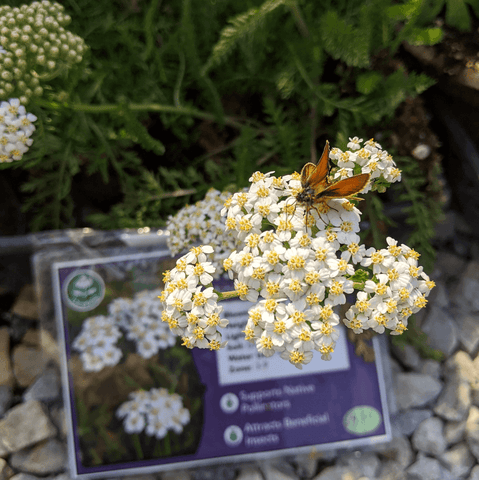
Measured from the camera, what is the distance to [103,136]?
2.35 metres

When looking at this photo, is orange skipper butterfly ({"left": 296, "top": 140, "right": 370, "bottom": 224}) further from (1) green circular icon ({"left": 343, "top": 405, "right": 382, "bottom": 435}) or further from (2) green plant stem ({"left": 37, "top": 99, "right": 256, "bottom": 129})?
(1) green circular icon ({"left": 343, "top": 405, "right": 382, "bottom": 435})

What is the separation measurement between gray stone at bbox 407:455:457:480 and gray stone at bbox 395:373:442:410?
348mm

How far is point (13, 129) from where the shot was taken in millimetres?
1866

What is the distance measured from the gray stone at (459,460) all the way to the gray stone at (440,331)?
618 millimetres

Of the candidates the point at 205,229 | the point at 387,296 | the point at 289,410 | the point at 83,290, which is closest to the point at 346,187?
the point at 387,296

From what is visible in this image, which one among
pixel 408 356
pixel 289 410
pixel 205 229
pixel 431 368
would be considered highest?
Answer: pixel 205 229

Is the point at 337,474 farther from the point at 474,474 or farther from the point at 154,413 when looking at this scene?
the point at 154,413

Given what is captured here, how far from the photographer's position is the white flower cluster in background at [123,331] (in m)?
2.58

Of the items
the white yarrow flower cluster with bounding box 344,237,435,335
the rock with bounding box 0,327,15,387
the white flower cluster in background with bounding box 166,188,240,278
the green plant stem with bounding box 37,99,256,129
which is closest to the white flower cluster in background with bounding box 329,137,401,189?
the white yarrow flower cluster with bounding box 344,237,435,335

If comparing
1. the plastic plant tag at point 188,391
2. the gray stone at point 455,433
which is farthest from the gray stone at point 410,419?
the plastic plant tag at point 188,391

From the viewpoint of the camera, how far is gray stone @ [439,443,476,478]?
9.08ft

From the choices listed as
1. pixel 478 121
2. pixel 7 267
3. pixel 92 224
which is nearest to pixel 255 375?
pixel 92 224

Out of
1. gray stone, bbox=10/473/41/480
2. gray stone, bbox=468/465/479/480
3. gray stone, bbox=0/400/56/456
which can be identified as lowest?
gray stone, bbox=468/465/479/480

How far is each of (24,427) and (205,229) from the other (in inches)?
78.1
